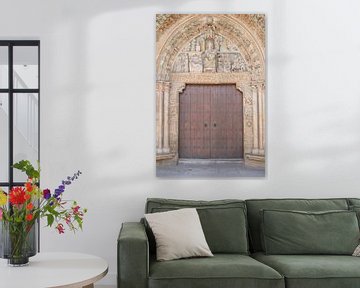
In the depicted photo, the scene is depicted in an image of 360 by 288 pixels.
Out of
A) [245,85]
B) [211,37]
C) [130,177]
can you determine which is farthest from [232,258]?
[211,37]

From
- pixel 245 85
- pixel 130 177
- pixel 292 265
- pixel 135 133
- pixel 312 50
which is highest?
pixel 312 50

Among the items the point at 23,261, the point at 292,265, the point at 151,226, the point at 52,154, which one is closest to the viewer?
the point at 23,261

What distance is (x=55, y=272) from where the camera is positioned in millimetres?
3117

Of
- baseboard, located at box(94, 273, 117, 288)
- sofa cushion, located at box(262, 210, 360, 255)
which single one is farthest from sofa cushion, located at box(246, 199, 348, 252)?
baseboard, located at box(94, 273, 117, 288)

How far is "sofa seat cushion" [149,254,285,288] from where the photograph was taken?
3.45m

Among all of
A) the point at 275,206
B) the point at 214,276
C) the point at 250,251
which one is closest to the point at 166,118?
the point at 275,206

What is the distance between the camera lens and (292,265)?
3.59 metres

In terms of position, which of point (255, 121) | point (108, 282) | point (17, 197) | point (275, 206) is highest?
point (255, 121)

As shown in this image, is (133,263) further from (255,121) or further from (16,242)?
(255,121)

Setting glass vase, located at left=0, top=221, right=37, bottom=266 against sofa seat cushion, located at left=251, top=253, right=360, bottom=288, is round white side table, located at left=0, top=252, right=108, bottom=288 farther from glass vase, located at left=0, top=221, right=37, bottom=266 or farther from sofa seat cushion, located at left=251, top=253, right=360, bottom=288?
sofa seat cushion, located at left=251, top=253, right=360, bottom=288

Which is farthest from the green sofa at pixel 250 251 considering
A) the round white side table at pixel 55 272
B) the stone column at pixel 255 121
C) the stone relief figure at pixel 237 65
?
the stone relief figure at pixel 237 65

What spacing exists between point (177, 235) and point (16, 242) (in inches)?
44.3

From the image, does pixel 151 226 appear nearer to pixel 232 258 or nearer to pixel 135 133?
pixel 232 258

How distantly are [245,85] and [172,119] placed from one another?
67 cm
